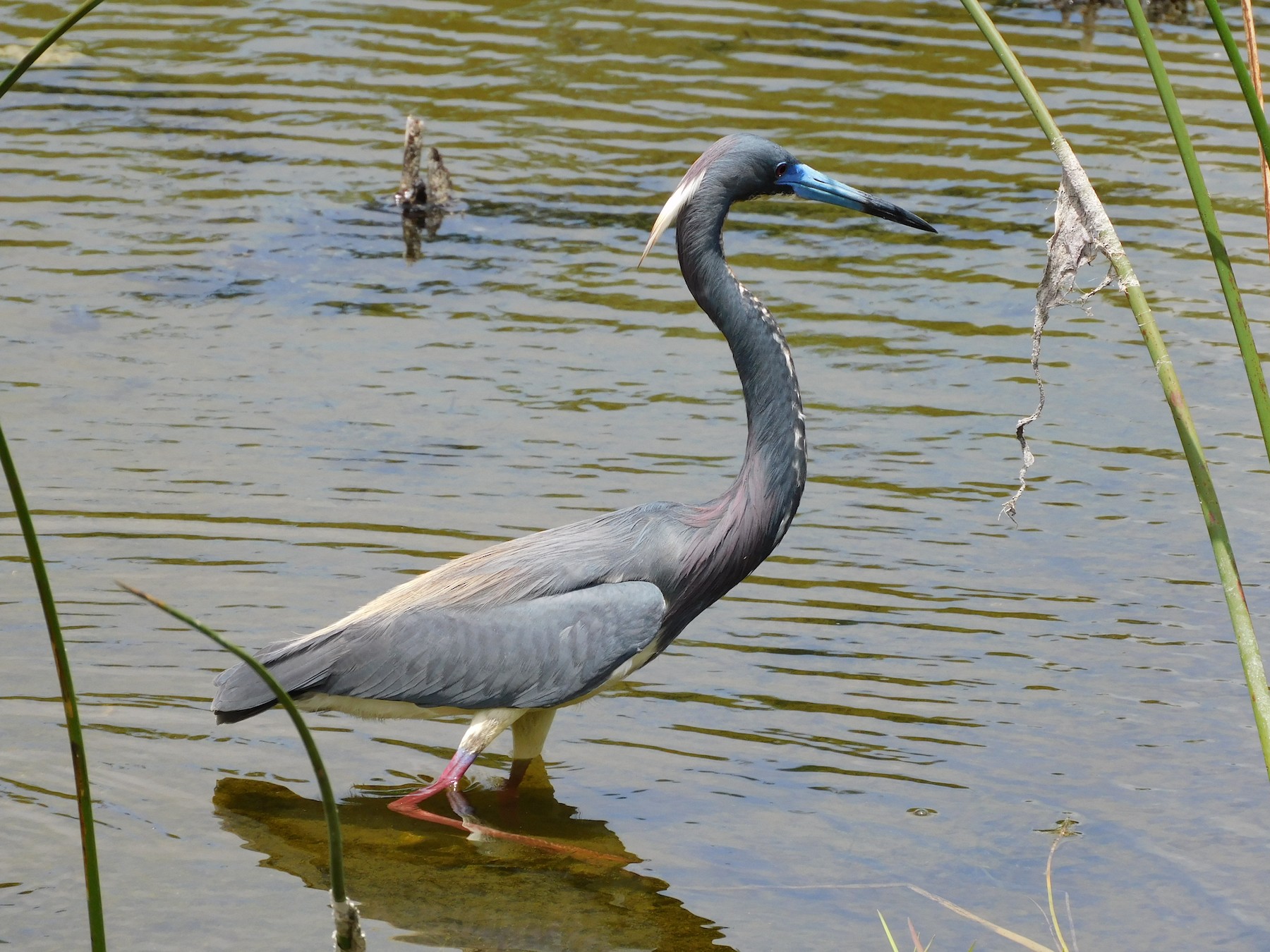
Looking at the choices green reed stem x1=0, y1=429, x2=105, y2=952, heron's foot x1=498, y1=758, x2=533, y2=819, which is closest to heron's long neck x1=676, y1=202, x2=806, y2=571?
heron's foot x1=498, y1=758, x2=533, y2=819

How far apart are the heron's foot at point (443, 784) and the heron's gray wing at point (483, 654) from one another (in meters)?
0.17

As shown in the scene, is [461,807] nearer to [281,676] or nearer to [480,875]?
[480,875]

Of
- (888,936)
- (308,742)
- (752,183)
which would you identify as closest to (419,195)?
(752,183)

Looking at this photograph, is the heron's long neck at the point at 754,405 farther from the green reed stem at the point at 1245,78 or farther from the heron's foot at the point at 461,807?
the green reed stem at the point at 1245,78

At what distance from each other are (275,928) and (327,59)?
377 inches

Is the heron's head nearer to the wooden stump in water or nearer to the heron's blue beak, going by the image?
the heron's blue beak

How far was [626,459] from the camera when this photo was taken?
792 centimetres

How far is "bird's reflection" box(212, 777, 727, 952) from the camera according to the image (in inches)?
→ 191

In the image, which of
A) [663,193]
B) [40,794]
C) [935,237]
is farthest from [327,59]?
[40,794]

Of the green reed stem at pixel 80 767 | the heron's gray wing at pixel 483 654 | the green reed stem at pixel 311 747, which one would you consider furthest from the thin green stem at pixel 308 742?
the heron's gray wing at pixel 483 654

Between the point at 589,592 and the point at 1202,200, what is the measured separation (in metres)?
3.28

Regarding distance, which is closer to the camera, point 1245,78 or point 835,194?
point 1245,78

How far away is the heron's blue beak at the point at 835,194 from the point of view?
5.59 meters

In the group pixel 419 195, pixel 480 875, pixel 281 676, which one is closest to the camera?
pixel 480 875
